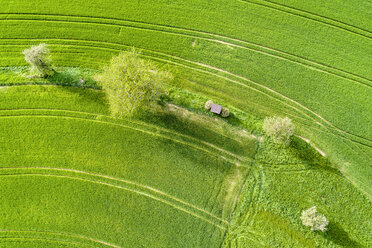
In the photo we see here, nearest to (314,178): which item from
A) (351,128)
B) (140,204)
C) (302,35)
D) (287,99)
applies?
(351,128)

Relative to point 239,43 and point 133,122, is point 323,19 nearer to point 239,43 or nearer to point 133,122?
point 239,43

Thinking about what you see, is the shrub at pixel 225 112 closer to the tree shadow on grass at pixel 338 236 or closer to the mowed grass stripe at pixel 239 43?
the mowed grass stripe at pixel 239 43

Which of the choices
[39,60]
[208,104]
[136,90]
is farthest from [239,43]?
[39,60]

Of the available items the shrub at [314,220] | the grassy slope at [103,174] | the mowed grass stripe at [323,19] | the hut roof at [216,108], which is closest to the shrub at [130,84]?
the grassy slope at [103,174]

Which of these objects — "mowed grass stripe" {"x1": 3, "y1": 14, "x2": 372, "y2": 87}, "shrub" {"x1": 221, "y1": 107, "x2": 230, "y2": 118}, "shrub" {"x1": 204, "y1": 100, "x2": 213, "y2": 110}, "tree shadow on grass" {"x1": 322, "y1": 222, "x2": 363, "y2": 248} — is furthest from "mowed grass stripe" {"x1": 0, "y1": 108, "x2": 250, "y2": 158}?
"mowed grass stripe" {"x1": 3, "y1": 14, "x2": 372, "y2": 87}

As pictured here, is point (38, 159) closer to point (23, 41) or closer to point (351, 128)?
point (23, 41)

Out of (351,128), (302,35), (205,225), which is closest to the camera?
(205,225)

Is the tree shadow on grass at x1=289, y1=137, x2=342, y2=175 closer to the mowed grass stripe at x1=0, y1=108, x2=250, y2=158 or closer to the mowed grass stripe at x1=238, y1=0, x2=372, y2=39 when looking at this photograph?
the mowed grass stripe at x1=0, y1=108, x2=250, y2=158
